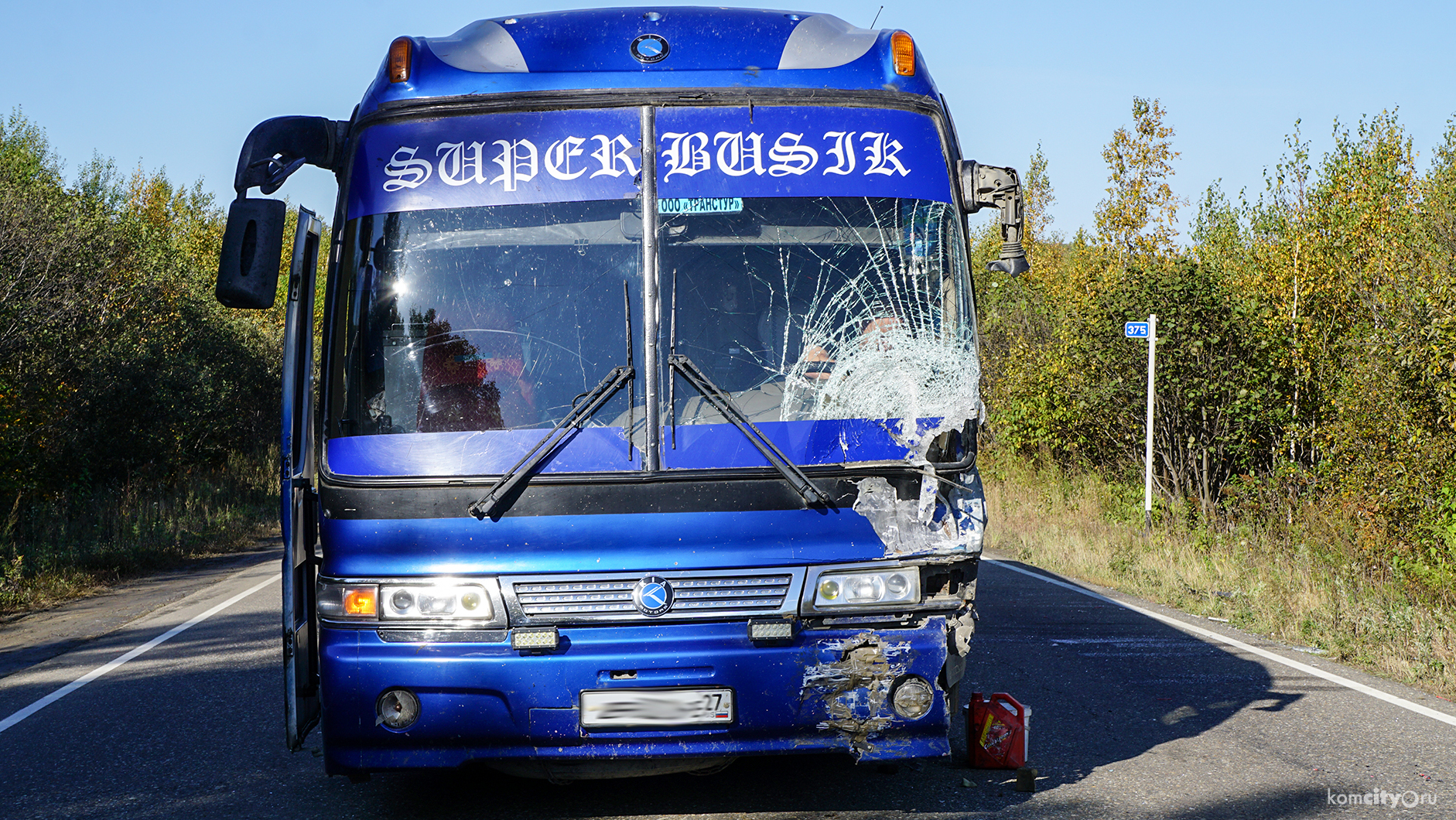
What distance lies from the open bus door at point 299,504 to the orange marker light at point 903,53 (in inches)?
95.2

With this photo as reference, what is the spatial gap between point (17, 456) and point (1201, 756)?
16688 mm

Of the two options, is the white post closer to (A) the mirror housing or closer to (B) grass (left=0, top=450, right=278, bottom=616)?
(A) the mirror housing

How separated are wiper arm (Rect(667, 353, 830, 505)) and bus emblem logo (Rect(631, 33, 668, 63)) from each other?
1.27 meters

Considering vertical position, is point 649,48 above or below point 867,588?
above

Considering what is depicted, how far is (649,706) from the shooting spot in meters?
4.34

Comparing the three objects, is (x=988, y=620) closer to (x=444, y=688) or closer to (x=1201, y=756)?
(x=1201, y=756)

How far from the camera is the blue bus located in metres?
4.34

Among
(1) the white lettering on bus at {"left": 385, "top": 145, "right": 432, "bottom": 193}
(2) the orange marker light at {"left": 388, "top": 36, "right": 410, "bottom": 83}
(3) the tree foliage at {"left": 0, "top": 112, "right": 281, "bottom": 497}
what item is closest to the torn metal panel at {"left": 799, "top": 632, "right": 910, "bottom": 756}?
(1) the white lettering on bus at {"left": 385, "top": 145, "right": 432, "bottom": 193}

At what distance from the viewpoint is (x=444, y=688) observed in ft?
14.3

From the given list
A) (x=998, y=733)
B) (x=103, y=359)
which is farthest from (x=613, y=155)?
(x=103, y=359)

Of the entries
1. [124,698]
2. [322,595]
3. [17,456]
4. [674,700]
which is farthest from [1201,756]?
[17,456]

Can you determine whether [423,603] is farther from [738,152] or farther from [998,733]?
[998,733]

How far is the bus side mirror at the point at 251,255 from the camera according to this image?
15.0 ft

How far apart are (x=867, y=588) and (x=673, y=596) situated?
71 cm
